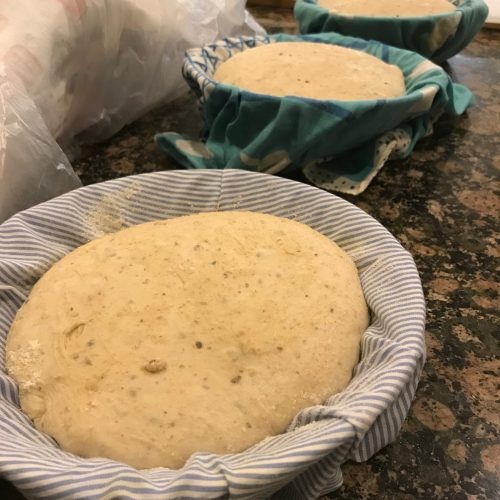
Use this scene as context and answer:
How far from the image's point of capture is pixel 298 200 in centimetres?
75

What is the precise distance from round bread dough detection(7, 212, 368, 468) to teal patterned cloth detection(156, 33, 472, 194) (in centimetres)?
24

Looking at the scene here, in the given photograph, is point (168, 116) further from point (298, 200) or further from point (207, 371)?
point (207, 371)

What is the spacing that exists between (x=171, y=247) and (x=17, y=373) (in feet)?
0.69

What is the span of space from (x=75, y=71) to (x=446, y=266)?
0.65 meters

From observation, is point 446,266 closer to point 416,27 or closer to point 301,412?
point 301,412

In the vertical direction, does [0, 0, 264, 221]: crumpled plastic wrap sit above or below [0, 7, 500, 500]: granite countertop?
above

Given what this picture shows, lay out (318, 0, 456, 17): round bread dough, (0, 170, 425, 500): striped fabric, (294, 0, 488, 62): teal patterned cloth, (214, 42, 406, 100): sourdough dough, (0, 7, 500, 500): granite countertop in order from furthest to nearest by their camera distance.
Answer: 1. (318, 0, 456, 17): round bread dough
2. (294, 0, 488, 62): teal patterned cloth
3. (214, 42, 406, 100): sourdough dough
4. (0, 7, 500, 500): granite countertop
5. (0, 170, 425, 500): striped fabric

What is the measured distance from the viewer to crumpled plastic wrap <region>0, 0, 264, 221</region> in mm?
758

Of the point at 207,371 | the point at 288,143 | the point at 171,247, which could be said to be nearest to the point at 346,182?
the point at 288,143

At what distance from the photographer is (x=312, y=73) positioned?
1.00 m

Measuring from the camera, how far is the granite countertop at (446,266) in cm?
57

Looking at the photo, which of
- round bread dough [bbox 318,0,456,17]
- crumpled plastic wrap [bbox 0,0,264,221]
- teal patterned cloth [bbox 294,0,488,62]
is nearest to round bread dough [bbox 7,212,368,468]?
crumpled plastic wrap [bbox 0,0,264,221]

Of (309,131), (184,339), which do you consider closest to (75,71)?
(309,131)

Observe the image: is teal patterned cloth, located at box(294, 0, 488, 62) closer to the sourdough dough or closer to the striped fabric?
the sourdough dough
